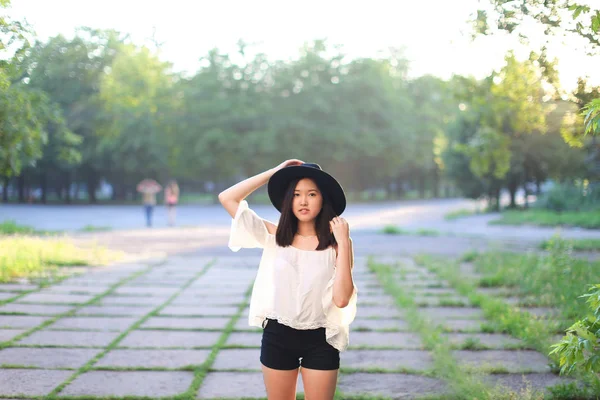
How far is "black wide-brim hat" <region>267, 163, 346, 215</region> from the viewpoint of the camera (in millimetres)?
3197

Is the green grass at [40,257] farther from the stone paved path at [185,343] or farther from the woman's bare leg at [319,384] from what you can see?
the woman's bare leg at [319,384]

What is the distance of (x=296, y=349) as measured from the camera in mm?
3092

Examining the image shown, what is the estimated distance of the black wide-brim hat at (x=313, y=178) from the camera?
320 centimetres

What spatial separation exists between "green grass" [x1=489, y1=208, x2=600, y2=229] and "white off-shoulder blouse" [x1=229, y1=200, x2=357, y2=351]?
59.9 feet

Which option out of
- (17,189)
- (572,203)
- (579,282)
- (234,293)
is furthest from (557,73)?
(17,189)

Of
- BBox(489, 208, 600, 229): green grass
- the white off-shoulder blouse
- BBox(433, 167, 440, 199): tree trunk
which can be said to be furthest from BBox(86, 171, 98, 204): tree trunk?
the white off-shoulder blouse

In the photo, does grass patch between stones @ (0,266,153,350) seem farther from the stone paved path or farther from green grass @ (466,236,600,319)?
green grass @ (466,236,600,319)

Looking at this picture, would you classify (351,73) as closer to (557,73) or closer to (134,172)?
(134,172)

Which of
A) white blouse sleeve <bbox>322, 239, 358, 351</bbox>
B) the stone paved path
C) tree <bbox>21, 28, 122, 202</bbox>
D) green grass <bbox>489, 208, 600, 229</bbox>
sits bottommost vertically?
the stone paved path

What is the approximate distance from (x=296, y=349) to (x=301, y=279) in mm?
316

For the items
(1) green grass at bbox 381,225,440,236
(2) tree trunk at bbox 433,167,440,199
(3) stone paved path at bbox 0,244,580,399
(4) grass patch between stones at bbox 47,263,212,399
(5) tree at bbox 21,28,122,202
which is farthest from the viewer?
(2) tree trunk at bbox 433,167,440,199

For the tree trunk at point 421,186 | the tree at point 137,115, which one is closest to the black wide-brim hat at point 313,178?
the tree at point 137,115

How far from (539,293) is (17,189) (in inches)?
1852

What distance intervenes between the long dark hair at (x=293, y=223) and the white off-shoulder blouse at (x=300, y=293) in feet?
0.12
